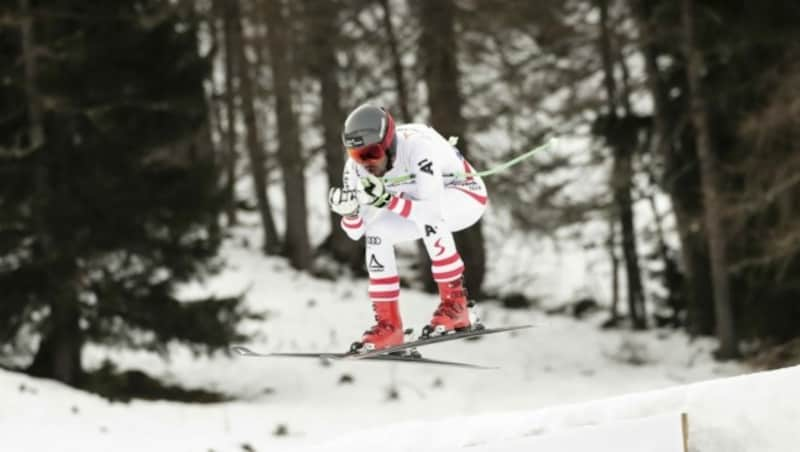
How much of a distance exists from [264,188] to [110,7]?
11.1 meters

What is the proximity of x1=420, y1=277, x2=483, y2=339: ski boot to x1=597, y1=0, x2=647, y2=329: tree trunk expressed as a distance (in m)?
12.9

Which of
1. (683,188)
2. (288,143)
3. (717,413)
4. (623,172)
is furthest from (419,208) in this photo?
(288,143)

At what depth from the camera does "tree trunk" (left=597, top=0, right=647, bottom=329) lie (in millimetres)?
19125

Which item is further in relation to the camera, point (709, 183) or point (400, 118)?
point (709, 183)

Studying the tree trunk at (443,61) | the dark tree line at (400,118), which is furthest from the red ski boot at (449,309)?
the tree trunk at (443,61)

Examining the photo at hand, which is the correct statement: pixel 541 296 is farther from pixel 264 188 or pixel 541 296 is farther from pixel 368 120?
pixel 368 120

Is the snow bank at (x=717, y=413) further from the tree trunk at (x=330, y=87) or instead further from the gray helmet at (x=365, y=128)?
the tree trunk at (x=330, y=87)

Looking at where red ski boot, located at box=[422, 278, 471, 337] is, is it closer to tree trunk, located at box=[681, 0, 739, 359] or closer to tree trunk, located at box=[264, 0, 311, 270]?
tree trunk, located at box=[681, 0, 739, 359]

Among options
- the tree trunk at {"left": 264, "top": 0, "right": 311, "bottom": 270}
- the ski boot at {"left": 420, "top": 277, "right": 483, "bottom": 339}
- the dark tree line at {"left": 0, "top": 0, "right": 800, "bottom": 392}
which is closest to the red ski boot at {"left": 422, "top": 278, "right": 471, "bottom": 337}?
the ski boot at {"left": 420, "top": 277, "right": 483, "bottom": 339}

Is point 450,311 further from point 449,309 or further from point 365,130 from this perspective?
point 365,130

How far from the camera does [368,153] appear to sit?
5.60m

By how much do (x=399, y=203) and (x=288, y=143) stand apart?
591 inches

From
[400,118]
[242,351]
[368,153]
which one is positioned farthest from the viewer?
[400,118]

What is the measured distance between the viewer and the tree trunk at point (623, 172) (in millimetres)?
19125
